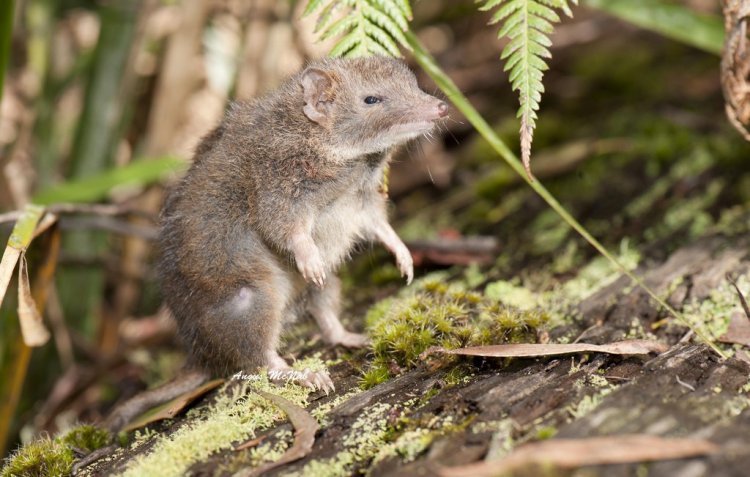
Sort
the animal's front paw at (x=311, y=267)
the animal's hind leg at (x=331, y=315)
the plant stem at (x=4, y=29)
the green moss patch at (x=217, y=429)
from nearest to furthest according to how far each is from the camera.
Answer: the green moss patch at (x=217, y=429) → the animal's front paw at (x=311, y=267) → the animal's hind leg at (x=331, y=315) → the plant stem at (x=4, y=29)

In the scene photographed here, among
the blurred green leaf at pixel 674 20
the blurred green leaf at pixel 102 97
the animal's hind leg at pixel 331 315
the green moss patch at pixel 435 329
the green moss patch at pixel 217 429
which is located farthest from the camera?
the blurred green leaf at pixel 102 97

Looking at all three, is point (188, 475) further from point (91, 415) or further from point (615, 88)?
point (615, 88)

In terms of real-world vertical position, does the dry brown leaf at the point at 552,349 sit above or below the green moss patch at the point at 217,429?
above

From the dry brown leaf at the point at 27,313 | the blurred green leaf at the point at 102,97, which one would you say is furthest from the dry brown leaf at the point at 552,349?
the blurred green leaf at the point at 102,97

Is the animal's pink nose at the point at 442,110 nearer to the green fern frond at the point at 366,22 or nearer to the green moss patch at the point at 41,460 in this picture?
the green fern frond at the point at 366,22

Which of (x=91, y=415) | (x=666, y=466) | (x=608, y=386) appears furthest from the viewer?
(x=91, y=415)

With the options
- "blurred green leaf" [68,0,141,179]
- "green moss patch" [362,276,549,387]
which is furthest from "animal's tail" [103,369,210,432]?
"blurred green leaf" [68,0,141,179]

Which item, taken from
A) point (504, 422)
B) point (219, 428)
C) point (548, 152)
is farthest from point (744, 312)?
point (548, 152)

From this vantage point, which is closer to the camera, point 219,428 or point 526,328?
point 219,428
